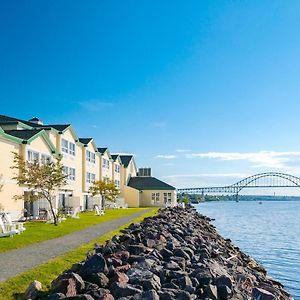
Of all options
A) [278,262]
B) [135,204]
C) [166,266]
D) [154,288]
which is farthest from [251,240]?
[135,204]

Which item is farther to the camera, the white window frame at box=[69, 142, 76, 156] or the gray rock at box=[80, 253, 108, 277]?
the white window frame at box=[69, 142, 76, 156]

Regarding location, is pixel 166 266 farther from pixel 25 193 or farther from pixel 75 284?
pixel 25 193

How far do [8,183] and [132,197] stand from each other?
33933mm

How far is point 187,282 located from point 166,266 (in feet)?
4.31

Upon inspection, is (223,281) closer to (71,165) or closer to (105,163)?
(71,165)

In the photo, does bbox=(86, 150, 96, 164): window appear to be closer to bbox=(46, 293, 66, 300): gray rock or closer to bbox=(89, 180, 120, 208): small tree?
bbox=(89, 180, 120, 208): small tree

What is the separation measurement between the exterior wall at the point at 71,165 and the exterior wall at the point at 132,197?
16663 millimetres

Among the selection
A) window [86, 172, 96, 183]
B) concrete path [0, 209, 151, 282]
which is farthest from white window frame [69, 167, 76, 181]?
concrete path [0, 209, 151, 282]

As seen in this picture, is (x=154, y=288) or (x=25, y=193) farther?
(x=25, y=193)

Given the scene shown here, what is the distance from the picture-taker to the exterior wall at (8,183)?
82.4 feet

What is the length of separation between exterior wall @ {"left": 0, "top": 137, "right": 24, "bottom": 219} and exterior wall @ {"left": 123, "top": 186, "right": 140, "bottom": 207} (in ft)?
105

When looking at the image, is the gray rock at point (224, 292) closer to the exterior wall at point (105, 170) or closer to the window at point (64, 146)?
the window at point (64, 146)

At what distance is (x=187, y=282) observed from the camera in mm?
8828

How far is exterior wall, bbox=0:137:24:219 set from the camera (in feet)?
82.4
